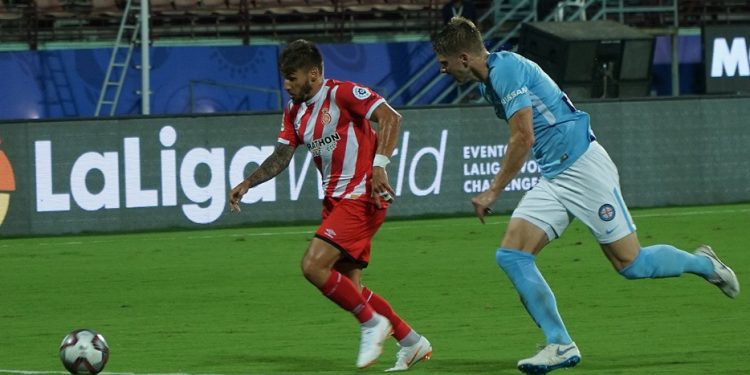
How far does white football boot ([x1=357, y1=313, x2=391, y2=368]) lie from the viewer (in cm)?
882

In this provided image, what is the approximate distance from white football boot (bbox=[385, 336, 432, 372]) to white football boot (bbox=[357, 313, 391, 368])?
0.13 m

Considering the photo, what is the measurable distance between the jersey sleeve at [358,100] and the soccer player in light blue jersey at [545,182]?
0.75m

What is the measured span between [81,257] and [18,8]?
1019 centimetres

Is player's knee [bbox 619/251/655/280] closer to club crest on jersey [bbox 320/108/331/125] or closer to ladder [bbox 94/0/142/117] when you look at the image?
club crest on jersey [bbox 320/108/331/125]

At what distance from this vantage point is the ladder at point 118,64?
24609mm

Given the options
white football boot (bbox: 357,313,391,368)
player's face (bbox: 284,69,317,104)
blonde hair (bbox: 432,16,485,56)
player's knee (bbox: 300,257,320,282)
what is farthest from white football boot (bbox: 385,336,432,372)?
blonde hair (bbox: 432,16,485,56)

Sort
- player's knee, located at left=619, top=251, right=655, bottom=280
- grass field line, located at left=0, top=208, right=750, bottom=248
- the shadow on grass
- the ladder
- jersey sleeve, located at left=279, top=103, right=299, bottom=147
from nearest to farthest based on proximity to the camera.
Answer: player's knee, located at left=619, top=251, right=655, bottom=280, the shadow on grass, jersey sleeve, located at left=279, top=103, right=299, bottom=147, grass field line, located at left=0, top=208, right=750, bottom=248, the ladder

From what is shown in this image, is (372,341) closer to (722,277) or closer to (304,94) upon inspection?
(304,94)

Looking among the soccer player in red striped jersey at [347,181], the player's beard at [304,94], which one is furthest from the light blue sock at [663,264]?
the player's beard at [304,94]

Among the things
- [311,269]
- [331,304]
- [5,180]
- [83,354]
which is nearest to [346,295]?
[311,269]

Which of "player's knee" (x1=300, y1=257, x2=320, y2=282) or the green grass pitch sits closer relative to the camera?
"player's knee" (x1=300, y1=257, x2=320, y2=282)

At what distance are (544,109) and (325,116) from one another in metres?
1.41

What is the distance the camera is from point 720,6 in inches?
1177

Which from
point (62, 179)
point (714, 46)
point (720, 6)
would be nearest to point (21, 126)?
point (62, 179)
